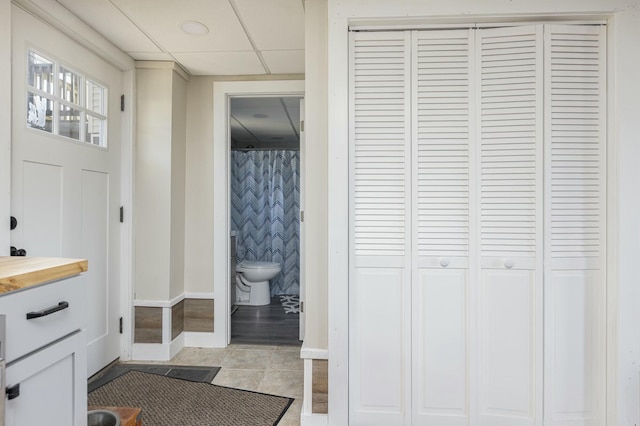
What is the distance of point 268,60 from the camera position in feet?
8.60

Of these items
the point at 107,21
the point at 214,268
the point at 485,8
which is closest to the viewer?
the point at 485,8

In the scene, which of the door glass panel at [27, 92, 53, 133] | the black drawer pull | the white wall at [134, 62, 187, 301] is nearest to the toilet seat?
the white wall at [134, 62, 187, 301]

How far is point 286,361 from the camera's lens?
2.67m

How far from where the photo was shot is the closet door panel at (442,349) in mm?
1738

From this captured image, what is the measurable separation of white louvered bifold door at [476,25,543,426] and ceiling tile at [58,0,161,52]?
1.98 m

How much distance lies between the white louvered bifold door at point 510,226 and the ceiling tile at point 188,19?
1.39 meters

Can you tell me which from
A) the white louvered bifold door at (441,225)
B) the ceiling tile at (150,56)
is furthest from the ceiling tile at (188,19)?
the white louvered bifold door at (441,225)

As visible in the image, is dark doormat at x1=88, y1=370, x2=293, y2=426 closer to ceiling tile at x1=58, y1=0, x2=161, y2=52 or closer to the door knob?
the door knob

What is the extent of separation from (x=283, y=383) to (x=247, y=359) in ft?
1.59

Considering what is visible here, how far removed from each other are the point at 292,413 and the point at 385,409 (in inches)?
21.3

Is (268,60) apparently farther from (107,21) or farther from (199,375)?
(199,375)

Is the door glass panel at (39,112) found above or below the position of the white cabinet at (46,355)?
above

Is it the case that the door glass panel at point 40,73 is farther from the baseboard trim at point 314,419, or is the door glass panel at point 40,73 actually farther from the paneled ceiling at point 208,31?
the baseboard trim at point 314,419

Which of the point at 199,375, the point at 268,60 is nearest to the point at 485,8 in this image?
the point at 268,60
